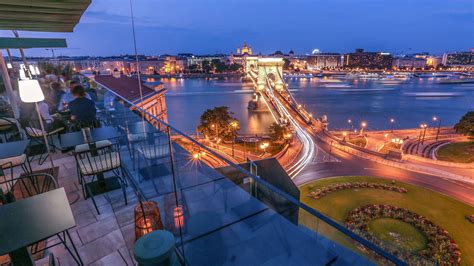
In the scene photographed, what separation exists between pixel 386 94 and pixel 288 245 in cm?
9831

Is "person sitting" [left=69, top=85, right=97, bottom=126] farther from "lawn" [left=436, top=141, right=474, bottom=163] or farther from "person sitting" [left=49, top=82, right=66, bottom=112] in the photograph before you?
"lawn" [left=436, top=141, right=474, bottom=163]

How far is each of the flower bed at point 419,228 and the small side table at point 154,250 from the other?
11635 mm

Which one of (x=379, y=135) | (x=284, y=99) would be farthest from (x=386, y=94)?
(x=379, y=135)

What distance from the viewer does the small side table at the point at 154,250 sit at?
169cm

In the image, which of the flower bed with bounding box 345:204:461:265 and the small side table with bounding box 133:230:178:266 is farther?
the flower bed with bounding box 345:204:461:265

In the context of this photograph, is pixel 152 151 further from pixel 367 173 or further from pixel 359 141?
pixel 359 141

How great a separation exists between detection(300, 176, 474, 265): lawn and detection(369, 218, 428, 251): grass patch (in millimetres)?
64

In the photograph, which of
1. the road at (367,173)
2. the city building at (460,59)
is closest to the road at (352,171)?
the road at (367,173)

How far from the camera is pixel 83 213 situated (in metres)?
3.41

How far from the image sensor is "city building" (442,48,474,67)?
186825mm

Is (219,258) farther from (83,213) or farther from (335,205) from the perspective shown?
(335,205)

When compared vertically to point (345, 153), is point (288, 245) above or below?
above

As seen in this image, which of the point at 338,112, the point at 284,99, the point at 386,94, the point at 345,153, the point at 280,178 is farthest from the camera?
the point at 386,94

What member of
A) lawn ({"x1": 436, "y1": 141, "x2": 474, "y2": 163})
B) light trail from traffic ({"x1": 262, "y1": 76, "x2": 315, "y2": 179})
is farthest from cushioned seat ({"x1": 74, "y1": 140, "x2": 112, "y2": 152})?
lawn ({"x1": 436, "y1": 141, "x2": 474, "y2": 163})
